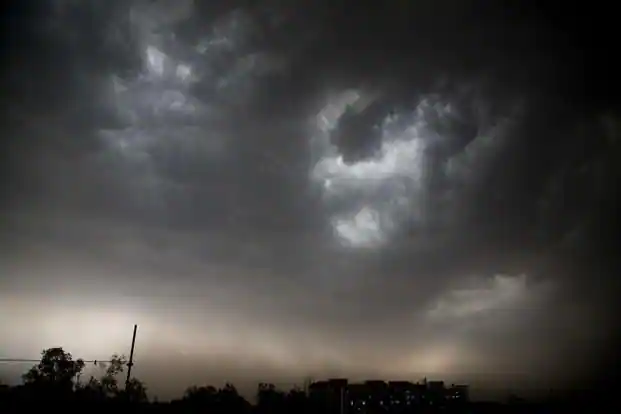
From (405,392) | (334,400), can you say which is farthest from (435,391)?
(334,400)

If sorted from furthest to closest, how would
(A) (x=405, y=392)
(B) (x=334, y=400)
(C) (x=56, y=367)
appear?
(A) (x=405, y=392) < (C) (x=56, y=367) < (B) (x=334, y=400)

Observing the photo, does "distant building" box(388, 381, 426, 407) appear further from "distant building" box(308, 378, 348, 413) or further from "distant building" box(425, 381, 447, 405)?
A: "distant building" box(308, 378, 348, 413)

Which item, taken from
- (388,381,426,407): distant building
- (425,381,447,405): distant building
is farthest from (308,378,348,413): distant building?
(425,381,447,405): distant building

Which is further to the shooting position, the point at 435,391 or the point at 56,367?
the point at 435,391

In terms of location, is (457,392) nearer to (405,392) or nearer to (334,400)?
(405,392)

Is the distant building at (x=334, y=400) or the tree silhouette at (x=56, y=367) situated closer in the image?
the distant building at (x=334, y=400)

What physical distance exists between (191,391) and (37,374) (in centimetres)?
2519

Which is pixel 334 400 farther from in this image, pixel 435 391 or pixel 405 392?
pixel 435 391

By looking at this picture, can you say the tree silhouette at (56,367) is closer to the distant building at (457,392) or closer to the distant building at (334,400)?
the distant building at (334,400)

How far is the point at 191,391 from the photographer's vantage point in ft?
205

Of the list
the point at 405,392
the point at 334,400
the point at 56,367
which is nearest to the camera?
the point at 334,400

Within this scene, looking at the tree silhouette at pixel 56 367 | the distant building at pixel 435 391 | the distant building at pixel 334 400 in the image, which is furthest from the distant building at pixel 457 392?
the tree silhouette at pixel 56 367

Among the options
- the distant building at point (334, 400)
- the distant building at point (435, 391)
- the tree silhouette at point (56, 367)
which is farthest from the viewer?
the distant building at point (435, 391)

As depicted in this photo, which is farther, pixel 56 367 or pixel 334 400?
pixel 56 367
